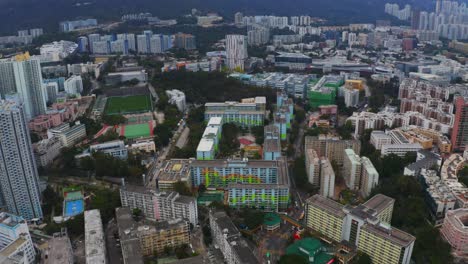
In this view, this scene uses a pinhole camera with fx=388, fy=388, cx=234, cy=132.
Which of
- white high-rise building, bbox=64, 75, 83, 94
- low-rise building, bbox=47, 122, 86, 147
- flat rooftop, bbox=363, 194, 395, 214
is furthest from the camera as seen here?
white high-rise building, bbox=64, 75, 83, 94

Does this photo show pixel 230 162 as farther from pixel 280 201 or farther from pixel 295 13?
pixel 295 13

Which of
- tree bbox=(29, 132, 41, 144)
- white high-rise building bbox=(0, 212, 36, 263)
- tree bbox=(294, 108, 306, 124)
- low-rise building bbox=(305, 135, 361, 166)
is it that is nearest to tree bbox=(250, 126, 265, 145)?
tree bbox=(294, 108, 306, 124)

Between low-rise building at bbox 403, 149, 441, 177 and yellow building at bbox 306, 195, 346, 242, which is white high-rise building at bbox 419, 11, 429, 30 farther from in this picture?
yellow building at bbox 306, 195, 346, 242

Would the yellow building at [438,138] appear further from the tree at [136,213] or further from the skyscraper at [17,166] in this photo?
the skyscraper at [17,166]

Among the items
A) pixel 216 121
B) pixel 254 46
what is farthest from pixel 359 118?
pixel 254 46

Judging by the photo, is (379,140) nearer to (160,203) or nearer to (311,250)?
(311,250)

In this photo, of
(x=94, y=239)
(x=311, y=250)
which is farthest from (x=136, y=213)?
(x=311, y=250)
